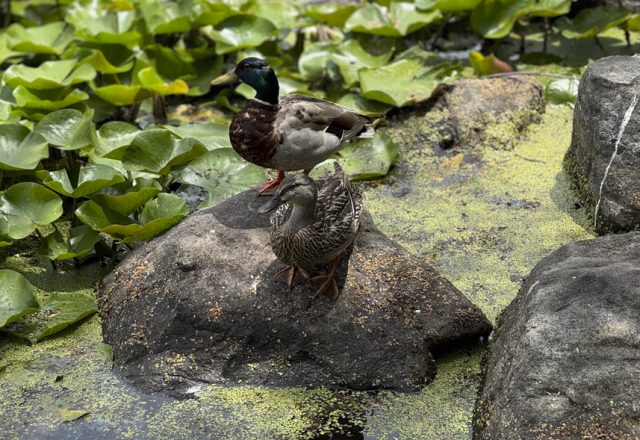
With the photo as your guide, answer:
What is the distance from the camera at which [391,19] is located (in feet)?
23.8

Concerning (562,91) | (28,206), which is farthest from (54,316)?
(562,91)

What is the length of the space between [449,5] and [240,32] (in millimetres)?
1597

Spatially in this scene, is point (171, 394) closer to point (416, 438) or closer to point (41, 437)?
point (41, 437)

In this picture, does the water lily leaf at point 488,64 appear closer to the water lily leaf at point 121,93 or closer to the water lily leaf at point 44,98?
the water lily leaf at point 121,93

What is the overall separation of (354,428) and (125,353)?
3.72ft

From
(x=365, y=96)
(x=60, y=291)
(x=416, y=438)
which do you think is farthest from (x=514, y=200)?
(x=60, y=291)

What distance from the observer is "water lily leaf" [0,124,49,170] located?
5.06m

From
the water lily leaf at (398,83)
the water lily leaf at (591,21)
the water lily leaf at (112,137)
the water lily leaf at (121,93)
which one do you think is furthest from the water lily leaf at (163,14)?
the water lily leaf at (591,21)

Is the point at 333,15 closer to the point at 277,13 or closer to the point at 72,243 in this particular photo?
the point at 277,13

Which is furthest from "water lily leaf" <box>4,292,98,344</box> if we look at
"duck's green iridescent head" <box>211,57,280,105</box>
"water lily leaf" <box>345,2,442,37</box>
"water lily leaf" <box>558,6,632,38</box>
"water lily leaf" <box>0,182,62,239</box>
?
"water lily leaf" <box>558,6,632,38</box>

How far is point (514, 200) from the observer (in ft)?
18.0

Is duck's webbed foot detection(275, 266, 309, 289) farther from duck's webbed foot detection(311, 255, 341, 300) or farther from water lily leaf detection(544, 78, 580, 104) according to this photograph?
water lily leaf detection(544, 78, 580, 104)

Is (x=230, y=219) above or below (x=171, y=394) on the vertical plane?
above

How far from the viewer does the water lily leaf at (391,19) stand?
275 inches
